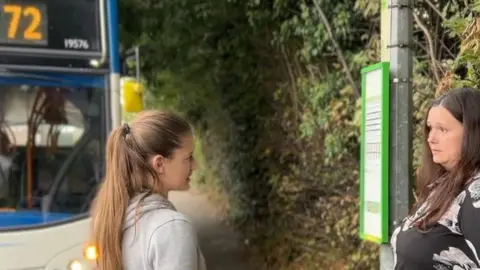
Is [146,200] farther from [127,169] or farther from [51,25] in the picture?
[51,25]

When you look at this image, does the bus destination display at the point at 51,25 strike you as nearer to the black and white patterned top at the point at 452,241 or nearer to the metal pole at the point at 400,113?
the metal pole at the point at 400,113

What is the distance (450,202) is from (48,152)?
340cm

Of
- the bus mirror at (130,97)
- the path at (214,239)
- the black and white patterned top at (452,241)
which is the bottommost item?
the path at (214,239)

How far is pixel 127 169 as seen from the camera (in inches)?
89.3

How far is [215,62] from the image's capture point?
1021 cm

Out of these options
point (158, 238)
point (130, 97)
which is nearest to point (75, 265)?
point (130, 97)

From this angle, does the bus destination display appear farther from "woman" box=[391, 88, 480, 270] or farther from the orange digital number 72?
"woman" box=[391, 88, 480, 270]

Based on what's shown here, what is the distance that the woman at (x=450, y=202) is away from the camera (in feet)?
8.00

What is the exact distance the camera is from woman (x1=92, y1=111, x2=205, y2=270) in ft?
7.00

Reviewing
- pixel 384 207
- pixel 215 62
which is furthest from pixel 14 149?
pixel 215 62

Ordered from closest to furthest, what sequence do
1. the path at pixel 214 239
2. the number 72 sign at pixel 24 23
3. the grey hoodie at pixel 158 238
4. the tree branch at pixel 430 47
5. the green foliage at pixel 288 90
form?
→ the grey hoodie at pixel 158 238, the number 72 sign at pixel 24 23, the tree branch at pixel 430 47, the green foliage at pixel 288 90, the path at pixel 214 239

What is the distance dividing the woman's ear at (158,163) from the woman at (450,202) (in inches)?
40.2

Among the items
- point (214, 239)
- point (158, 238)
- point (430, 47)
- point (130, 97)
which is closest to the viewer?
point (158, 238)

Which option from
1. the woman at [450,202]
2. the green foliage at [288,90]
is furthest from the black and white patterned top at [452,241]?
the green foliage at [288,90]
